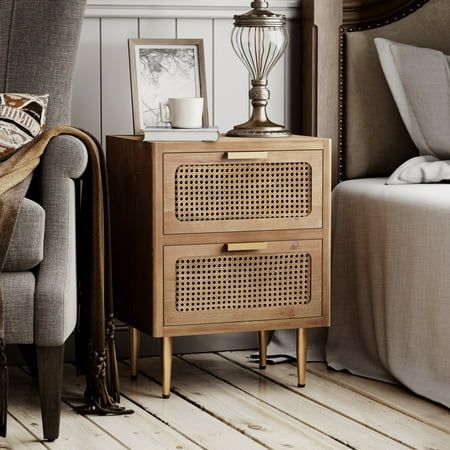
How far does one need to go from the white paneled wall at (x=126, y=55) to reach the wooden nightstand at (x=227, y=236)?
0.31m

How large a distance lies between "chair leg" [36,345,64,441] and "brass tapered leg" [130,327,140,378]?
0.55 meters

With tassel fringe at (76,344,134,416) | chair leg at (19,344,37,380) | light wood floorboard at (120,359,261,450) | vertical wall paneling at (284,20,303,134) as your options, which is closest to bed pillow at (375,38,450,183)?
vertical wall paneling at (284,20,303,134)

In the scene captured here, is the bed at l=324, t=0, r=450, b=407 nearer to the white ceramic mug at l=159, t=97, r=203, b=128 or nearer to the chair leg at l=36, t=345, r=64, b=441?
the white ceramic mug at l=159, t=97, r=203, b=128

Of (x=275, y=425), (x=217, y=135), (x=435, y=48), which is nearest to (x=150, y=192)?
(x=217, y=135)

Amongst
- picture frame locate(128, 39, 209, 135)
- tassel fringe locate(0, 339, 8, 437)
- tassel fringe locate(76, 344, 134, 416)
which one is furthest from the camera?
picture frame locate(128, 39, 209, 135)

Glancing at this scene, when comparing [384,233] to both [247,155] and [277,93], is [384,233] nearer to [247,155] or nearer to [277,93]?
[247,155]

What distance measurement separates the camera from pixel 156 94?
2.88 metres

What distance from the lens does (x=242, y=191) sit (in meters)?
2.58

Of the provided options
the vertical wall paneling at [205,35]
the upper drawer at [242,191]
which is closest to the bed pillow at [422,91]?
the upper drawer at [242,191]

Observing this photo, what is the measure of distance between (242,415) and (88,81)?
109 centimetres

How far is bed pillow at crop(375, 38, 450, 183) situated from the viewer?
288 centimetres

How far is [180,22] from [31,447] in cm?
137

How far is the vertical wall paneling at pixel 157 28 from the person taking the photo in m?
2.98

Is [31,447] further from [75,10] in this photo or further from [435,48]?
[435,48]
